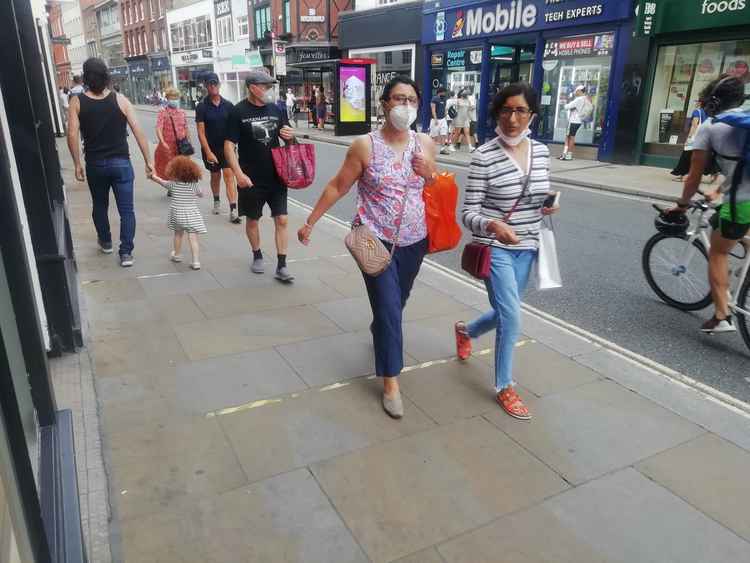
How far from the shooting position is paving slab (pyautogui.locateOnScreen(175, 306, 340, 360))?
4.13 metres

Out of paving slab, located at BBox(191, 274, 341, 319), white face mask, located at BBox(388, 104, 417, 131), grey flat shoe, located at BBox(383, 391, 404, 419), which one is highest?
white face mask, located at BBox(388, 104, 417, 131)

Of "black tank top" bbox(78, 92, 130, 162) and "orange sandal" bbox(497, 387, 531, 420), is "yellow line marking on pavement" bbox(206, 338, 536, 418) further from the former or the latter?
"black tank top" bbox(78, 92, 130, 162)

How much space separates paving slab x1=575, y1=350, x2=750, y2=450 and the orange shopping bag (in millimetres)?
1453

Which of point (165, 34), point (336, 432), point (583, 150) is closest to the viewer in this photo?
point (336, 432)

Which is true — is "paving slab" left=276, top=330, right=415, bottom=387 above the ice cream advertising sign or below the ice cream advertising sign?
below

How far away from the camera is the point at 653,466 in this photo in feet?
9.64

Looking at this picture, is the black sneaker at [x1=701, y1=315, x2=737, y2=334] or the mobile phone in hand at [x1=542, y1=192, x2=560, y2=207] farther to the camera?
the black sneaker at [x1=701, y1=315, x2=737, y2=334]

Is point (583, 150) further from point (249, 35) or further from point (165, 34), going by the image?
point (165, 34)

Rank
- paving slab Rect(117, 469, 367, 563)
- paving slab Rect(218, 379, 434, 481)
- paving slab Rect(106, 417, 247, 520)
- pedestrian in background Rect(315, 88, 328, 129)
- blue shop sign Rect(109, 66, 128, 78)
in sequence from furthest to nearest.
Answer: blue shop sign Rect(109, 66, 128, 78), pedestrian in background Rect(315, 88, 328, 129), paving slab Rect(218, 379, 434, 481), paving slab Rect(106, 417, 247, 520), paving slab Rect(117, 469, 367, 563)

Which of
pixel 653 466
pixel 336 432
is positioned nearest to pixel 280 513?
pixel 336 432

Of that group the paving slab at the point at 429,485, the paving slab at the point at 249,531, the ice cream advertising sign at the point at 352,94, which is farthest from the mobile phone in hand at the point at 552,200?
the ice cream advertising sign at the point at 352,94

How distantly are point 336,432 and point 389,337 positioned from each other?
0.59 metres

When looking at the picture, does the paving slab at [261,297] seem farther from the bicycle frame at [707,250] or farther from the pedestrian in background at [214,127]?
the bicycle frame at [707,250]

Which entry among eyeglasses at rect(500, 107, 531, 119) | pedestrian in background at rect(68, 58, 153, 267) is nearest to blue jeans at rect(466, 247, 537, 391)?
eyeglasses at rect(500, 107, 531, 119)
